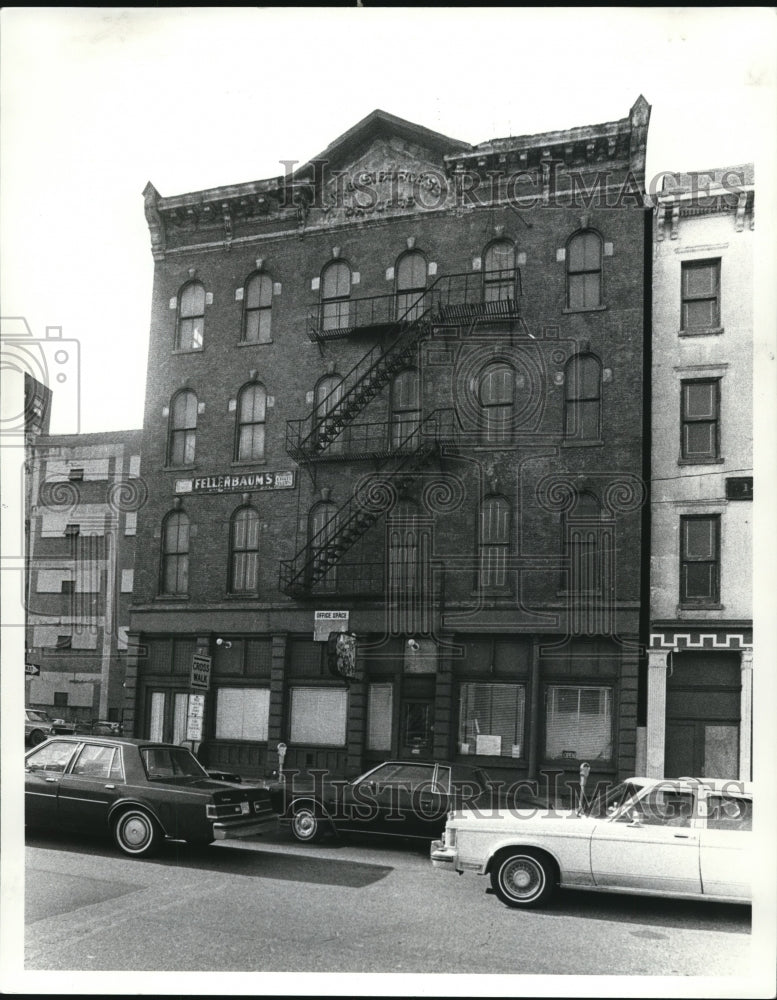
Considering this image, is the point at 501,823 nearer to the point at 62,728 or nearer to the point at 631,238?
the point at 62,728

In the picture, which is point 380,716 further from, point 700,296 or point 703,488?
point 700,296

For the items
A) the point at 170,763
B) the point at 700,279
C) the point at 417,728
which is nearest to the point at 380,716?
the point at 417,728

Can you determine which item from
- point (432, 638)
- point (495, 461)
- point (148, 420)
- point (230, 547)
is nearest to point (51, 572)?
point (148, 420)

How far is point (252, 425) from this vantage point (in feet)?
41.9

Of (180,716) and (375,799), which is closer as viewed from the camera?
(375,799)

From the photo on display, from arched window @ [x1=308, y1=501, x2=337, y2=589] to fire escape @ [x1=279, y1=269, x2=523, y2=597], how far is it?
0.01m

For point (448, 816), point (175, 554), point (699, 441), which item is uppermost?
point (699, 441)

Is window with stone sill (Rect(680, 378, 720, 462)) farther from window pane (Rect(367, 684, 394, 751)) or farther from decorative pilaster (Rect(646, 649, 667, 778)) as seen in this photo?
window pane (Rect(367, 684, 394, 751))

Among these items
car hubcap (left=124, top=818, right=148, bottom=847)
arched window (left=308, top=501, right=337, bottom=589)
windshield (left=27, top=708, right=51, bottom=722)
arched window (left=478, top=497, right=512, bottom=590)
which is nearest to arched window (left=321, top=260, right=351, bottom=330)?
arched window (left=308, top=501, right=337, bottom=589)

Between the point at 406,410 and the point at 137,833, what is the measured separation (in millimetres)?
6524

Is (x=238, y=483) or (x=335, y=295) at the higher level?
(x=335, y=295)

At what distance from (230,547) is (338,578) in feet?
5.39

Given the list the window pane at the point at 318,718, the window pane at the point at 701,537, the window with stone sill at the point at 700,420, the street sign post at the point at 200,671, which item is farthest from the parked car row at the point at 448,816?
the window with stone sill at the point at 700,420

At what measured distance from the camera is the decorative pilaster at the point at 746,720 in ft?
31.9
